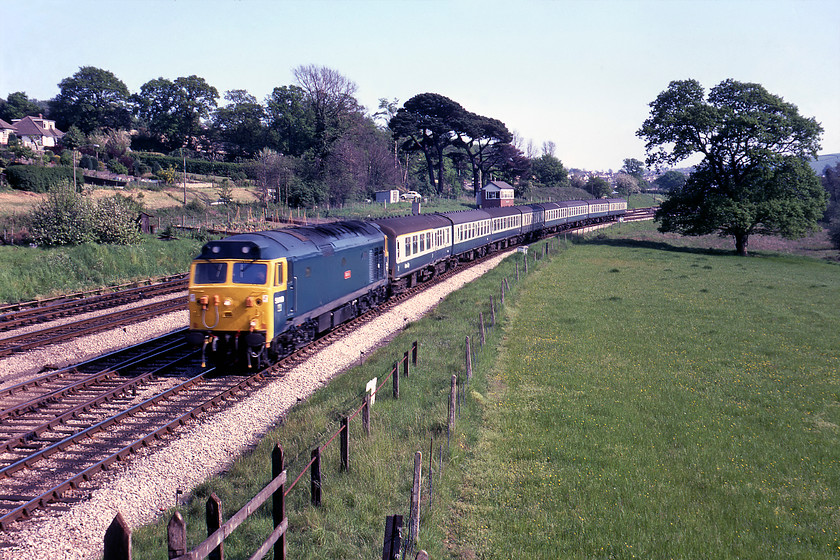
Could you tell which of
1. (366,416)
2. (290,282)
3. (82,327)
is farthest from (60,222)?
(366,416)

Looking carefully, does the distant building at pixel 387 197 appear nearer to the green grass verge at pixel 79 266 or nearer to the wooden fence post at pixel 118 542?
the green grass verge at pixel 79 266

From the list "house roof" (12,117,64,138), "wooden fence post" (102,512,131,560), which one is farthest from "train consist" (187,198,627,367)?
"house roof" (12,117,64,138)

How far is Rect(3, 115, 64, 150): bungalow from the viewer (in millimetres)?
84194

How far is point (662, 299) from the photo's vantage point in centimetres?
2964

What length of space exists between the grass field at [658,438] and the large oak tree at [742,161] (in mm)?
27953

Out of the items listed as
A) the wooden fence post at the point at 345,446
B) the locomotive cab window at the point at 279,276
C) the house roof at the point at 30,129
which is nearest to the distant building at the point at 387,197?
the house roof at the point at 30,129

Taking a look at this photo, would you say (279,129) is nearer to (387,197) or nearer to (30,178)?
(387,197)

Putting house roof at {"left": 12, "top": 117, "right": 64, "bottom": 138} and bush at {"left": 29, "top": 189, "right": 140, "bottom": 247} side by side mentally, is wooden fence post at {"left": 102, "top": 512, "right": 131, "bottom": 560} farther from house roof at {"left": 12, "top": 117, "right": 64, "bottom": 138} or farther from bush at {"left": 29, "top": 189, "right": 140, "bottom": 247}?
house roof at {"left": 12, "top": 117, "right": 64, "bottom": 138}

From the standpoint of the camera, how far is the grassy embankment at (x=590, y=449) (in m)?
8.44

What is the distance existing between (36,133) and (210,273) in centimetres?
8667

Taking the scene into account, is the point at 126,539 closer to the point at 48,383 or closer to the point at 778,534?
the point at 778,534

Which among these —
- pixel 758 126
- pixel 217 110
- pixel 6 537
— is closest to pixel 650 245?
pixel 758 126

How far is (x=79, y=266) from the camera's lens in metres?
31.0

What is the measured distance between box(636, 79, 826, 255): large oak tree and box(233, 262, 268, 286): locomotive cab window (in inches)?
1835
